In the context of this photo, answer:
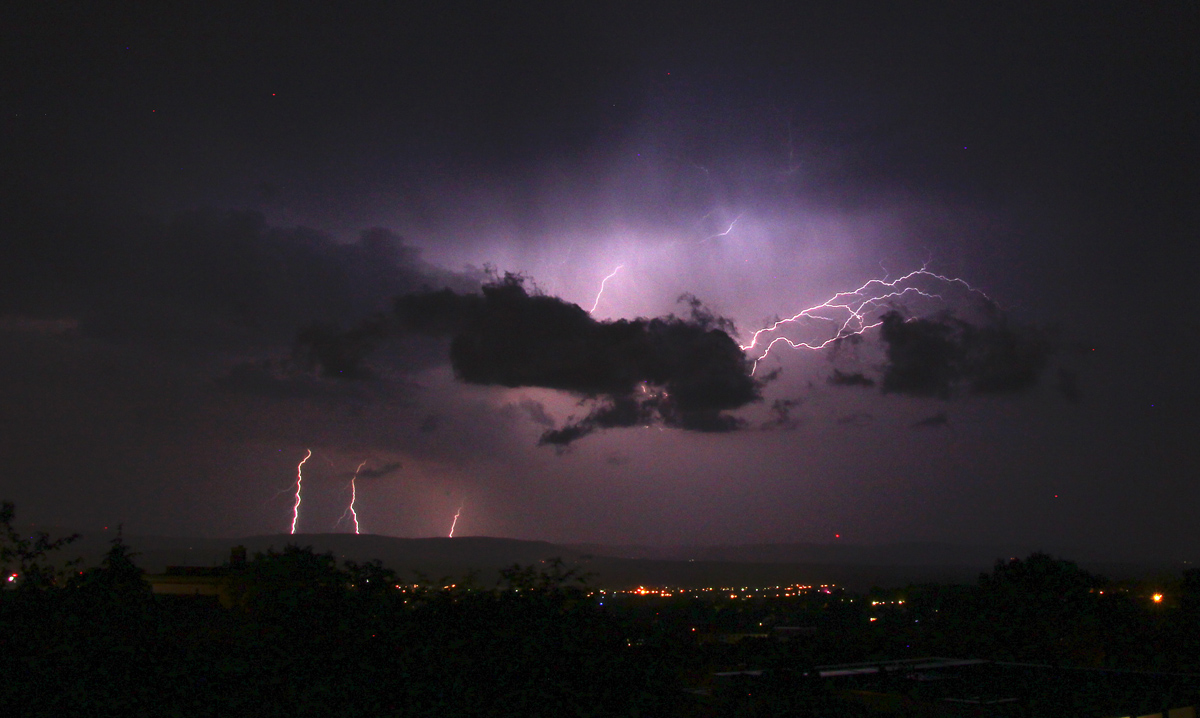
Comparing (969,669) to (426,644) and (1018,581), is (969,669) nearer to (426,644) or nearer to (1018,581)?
(426,644)

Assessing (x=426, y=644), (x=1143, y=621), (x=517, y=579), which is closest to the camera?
(x=426, y=644)

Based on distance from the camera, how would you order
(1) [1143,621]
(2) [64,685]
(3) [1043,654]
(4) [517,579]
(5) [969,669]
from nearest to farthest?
(2) [64,685], (4) [517,579], (5) [969,669], (3) [1043,654], (1) [1143,621]

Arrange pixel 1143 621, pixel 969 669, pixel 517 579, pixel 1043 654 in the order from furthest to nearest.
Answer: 1. pixel 1143 621
2. pixel 1043 654
3. pixel 969 669
4. pixel 517 579

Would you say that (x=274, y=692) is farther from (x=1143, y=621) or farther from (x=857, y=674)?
(x=1143, y=621)

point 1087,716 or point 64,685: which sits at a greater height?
point 64,685

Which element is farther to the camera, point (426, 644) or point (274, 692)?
point (426, 644)

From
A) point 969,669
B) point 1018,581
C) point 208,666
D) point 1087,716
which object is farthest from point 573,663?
point 1018,581

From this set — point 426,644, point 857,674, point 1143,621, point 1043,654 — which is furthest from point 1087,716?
point 1143,621

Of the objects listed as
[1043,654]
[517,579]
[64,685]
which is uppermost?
[517,579]

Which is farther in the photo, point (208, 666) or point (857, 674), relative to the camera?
point (857, 674)
